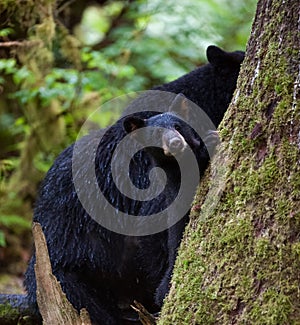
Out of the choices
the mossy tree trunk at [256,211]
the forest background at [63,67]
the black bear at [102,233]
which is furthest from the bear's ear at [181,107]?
the forest background at [63,67]

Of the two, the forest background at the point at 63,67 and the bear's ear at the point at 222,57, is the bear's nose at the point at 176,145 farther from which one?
the forest background at the point at 63,67

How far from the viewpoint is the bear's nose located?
11.5ft

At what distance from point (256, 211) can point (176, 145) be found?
0.83 metres

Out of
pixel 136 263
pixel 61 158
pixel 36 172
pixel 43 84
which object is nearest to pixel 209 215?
pixel 136 263

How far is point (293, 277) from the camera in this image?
2646 mm

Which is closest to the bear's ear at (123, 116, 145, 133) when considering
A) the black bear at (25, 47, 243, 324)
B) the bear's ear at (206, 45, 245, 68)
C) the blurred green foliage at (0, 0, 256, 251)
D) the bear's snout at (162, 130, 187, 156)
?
the bear's snout at (162, 130, 187, 156)

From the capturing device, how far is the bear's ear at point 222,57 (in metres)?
5.38

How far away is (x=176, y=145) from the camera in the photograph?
3.52 metres

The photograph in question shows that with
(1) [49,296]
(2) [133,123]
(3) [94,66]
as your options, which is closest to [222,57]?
(2) [133,123]

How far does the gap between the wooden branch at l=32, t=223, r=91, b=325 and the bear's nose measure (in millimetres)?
926

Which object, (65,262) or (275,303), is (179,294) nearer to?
(275,303)

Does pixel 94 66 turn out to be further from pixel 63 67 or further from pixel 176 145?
pixel 176 145

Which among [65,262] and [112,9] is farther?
[112,9]

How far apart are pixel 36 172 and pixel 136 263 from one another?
4.34m
